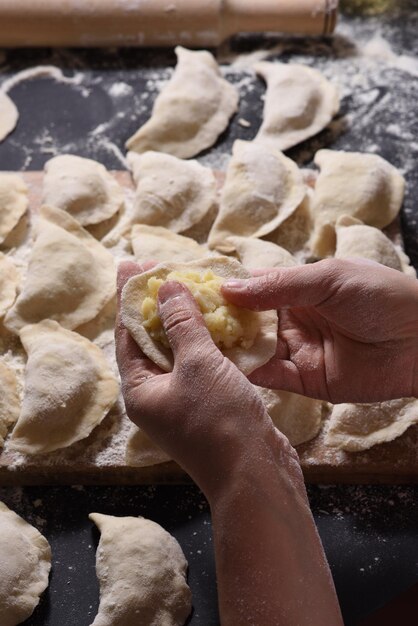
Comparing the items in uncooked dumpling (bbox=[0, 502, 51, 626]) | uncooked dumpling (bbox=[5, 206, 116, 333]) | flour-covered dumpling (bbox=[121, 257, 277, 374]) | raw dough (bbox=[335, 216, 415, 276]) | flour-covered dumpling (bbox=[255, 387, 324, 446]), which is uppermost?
flour-covered dumpling (bbox=[121, 257, 277, 374])

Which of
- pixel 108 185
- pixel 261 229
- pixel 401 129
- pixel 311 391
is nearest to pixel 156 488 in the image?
pixel 311 391

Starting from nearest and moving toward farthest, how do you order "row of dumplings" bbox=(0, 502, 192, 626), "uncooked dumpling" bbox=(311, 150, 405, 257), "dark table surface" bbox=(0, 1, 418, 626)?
"row of dumplings" bbox=(0, 502, 192, 626) → "dark table surface" bbox=(0, 1, 418, 626) → "uncooked dumpling" bbox=(311, 150, 405, 257)

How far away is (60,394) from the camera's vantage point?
181 cm

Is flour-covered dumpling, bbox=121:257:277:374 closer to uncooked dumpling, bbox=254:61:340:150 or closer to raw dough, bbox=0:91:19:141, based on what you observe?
uncooked dumpling, bbox=254:61:340:150

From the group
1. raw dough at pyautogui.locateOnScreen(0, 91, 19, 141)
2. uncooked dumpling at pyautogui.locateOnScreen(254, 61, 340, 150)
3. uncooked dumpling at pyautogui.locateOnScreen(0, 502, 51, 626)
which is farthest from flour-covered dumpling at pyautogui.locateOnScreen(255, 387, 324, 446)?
raw dough at pyautogui.locateOnScreen(0, 91, 19, 141)

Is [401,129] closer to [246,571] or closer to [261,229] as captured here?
[261,229]

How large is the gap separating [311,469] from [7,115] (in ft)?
5.69

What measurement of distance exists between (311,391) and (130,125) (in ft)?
4.60

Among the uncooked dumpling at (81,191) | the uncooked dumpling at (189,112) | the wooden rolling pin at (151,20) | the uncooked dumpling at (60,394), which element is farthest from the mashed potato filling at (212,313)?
the wooden rolling pin at (151,20)

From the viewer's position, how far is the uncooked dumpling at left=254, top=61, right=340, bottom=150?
261cm

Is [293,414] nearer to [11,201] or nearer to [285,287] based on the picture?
[285,287]

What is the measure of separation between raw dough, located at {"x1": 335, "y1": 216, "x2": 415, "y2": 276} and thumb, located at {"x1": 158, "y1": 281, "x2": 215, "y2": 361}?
2.25ft

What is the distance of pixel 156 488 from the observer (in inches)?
71.9

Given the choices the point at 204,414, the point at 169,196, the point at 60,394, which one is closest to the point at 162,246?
the point at 169,196
